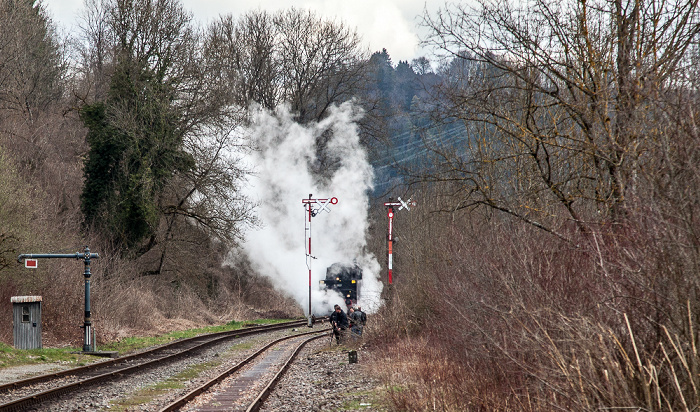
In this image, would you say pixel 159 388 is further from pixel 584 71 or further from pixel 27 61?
pixel 27 61

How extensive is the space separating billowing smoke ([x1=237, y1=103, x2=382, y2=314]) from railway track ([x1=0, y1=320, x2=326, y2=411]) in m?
19.8

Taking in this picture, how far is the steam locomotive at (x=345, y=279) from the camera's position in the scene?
134 ft

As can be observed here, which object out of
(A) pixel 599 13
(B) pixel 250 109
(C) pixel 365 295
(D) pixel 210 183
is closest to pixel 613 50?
(A) pixel 599 13

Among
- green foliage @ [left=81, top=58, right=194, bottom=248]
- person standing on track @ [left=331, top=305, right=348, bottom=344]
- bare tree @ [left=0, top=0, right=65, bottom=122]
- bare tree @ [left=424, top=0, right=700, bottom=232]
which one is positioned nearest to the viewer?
bare tree @ [left=424, top=0, right=700, bottom=232]

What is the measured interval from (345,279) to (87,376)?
25.4m

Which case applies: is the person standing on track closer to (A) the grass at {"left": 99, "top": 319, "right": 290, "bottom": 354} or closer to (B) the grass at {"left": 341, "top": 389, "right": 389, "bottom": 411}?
(A) the grass at {"left": 99, "top": 319, "right": 290, "bottom": 354}

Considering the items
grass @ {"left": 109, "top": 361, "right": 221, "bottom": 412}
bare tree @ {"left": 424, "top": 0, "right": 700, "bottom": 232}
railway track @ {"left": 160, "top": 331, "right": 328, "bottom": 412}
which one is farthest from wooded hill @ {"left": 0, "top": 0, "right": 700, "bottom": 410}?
grass @ {"left": 109, "top": 361, "right": 221, "bottom": 412}

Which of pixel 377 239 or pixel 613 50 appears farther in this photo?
pixel 377 239

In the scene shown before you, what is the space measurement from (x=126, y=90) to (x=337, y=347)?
58.4 feet

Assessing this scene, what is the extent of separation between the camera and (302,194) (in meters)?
48.2

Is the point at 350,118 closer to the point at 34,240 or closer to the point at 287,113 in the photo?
the point at 287,113

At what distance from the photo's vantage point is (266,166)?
4788 cm

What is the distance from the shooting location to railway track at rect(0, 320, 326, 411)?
12554 millimetres

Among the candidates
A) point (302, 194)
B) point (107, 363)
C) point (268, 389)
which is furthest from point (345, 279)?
point (268, 389)
